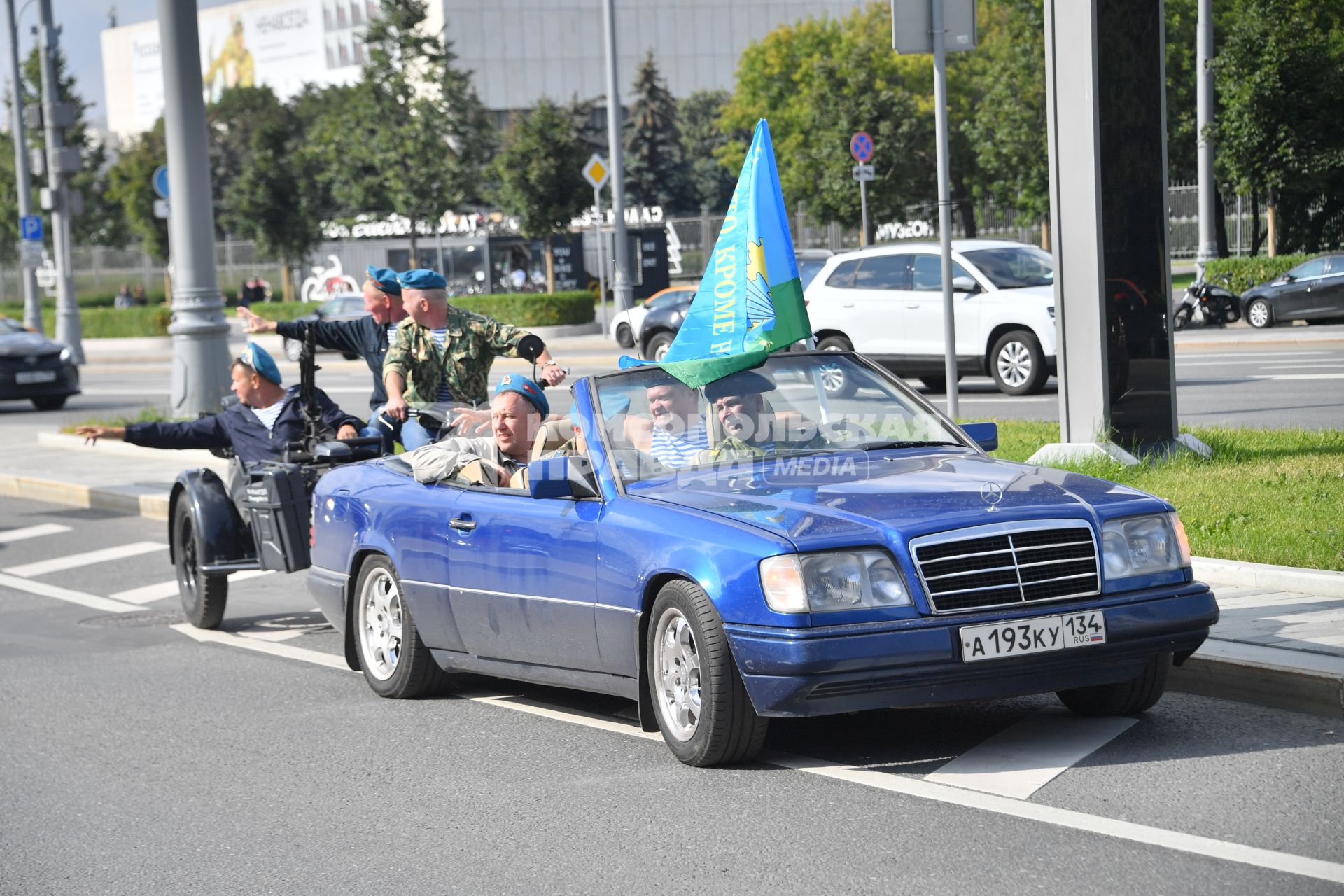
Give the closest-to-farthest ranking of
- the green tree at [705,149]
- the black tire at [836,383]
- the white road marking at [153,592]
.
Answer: the black tire at [836,383] → the white road marking at [153,592] → the green tree at [705,149]

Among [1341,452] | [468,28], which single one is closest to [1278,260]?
[1341,452]

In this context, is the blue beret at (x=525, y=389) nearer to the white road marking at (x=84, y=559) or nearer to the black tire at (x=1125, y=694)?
the black tire at (x=1125, y=694)

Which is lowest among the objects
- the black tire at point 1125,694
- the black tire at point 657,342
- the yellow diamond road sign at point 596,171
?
the black tire at point 1125,694

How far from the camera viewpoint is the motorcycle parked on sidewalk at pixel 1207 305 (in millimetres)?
30516

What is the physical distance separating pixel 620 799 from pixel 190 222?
45.0 ft

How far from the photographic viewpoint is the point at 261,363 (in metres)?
9.71

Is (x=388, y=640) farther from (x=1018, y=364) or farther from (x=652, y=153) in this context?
(x=652, y=153)

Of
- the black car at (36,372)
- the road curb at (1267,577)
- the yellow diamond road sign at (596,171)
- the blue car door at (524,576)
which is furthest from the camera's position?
the yellow diamond road sign at (596,171)

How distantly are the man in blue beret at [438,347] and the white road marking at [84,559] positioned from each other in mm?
4387

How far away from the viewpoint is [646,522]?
5.98m

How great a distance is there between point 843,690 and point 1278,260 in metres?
28.2

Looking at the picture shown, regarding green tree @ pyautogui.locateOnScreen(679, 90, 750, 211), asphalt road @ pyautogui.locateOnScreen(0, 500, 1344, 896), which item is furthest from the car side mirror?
green tree @ pyautogui.locateOnScreen(679, 90, 750, 211)

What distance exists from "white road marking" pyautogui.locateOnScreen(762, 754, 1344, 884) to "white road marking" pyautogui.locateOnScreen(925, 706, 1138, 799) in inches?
3.5

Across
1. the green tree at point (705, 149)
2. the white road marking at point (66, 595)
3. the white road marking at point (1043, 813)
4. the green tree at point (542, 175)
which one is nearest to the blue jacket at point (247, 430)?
the white road marking at point (66, 595)
